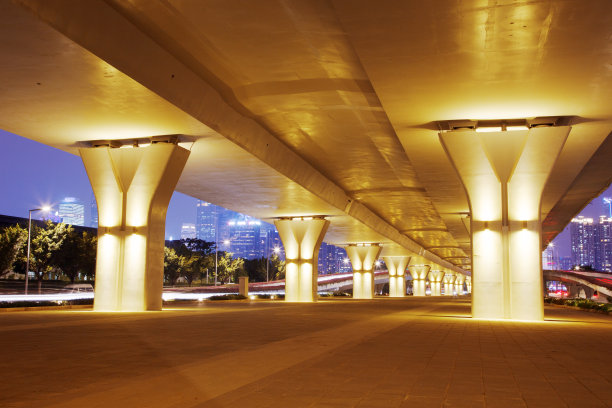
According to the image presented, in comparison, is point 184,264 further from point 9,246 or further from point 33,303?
point 33,303

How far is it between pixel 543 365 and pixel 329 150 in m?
21.6

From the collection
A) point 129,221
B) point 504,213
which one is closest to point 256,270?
point 129,221

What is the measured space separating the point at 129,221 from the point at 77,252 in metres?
44.3

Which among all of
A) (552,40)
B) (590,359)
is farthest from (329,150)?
(590,359)

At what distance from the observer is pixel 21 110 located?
67.3ft

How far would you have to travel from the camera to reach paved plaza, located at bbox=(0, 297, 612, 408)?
643 centimetres

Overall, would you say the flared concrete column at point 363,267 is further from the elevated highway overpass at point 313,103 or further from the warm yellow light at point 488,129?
the warm yellow light at point 488,129

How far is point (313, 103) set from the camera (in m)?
22.6

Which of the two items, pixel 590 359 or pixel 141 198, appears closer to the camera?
pixel 590 359

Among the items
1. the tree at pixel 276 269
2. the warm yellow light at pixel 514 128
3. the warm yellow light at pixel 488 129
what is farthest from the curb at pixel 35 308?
the tree at pixel 276 269

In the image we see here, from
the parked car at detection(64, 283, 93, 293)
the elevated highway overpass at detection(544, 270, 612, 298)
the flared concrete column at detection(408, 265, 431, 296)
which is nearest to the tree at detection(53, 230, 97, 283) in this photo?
the parked car at detection(64, 283, 93, 293)

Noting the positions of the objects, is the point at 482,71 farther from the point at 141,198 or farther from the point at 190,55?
the point at 141,198

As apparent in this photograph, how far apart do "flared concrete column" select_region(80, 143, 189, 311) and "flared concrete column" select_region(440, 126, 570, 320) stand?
11.5 metres

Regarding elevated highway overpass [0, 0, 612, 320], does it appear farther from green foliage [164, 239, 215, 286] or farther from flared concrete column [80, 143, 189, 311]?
green foliage [164, 239, 215, 286]
